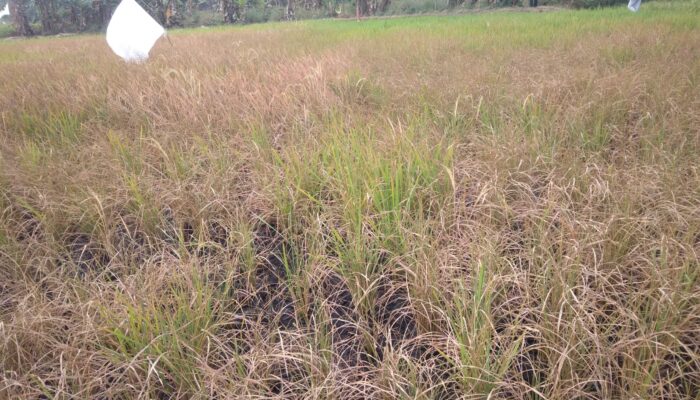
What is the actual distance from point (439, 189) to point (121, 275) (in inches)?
51.0

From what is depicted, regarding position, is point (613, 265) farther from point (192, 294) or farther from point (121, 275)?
point (121, 275)

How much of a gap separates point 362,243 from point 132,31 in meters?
4.99

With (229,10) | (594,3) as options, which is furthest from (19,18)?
(594,3)

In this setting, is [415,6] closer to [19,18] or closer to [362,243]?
[19,18]

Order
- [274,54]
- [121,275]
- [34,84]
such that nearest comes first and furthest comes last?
[121,275] < [34,84] < [274,54]

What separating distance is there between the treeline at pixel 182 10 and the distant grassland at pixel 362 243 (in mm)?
18107

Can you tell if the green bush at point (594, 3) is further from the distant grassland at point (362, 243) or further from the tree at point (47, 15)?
the tree at point (47, 15)

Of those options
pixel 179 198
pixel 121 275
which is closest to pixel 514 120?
pixel 179 198

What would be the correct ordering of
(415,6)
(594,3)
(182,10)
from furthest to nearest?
(182,10), (415,6), (594,3)

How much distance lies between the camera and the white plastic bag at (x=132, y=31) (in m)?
4.73

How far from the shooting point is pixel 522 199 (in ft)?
5.14

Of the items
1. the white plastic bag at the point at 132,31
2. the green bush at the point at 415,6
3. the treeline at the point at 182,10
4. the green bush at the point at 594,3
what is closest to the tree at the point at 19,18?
the treeline at the point at 182,10

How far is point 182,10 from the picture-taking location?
26000mm

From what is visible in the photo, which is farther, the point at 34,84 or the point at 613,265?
the point at 34,84
